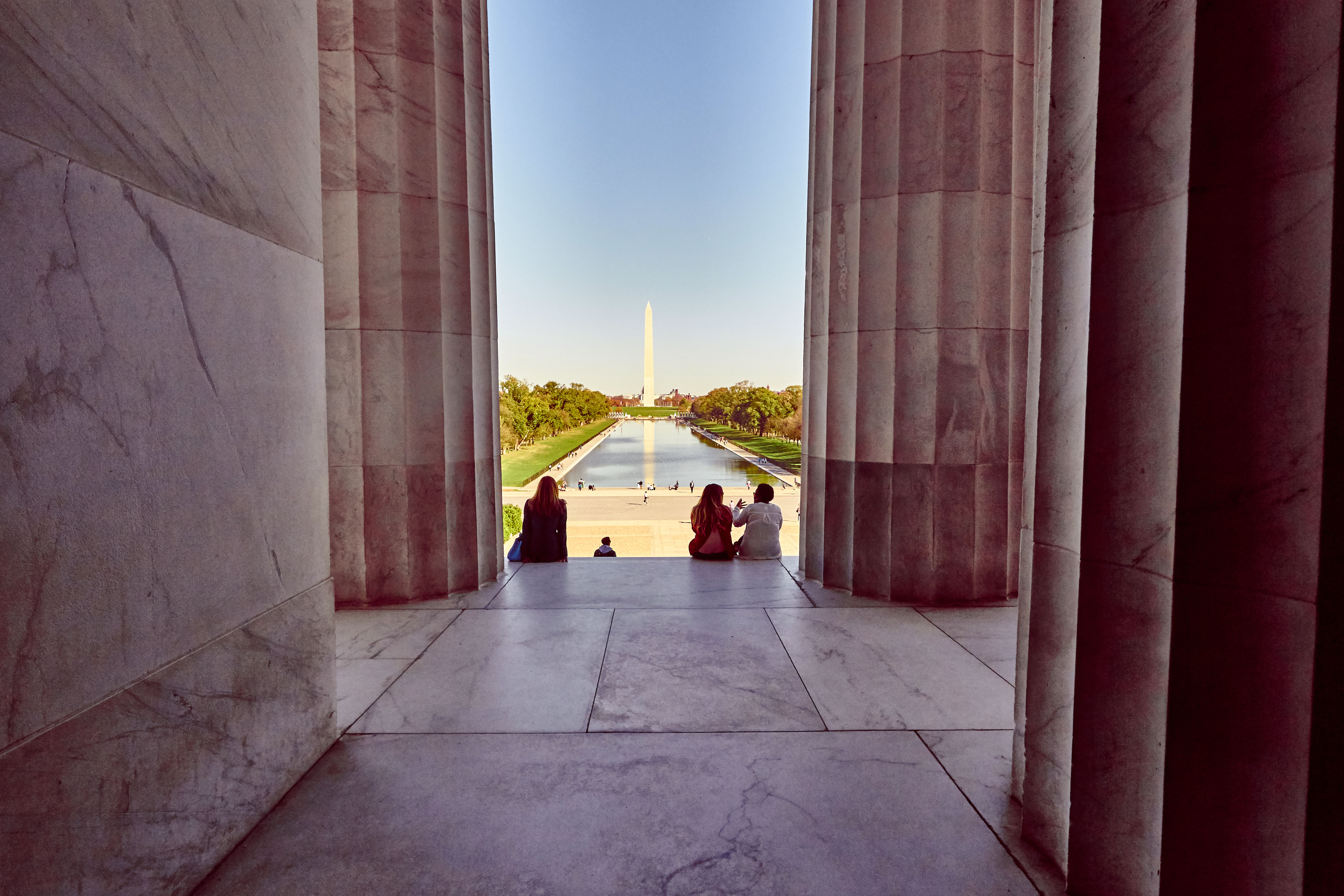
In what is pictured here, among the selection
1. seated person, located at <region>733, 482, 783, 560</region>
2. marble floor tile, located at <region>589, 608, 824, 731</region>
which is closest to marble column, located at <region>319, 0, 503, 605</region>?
marble floor tile, located at <region>589, 608, 824, 731</region>

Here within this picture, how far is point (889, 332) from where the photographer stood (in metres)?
9.81

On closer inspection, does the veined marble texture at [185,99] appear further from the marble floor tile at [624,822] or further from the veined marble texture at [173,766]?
the marble floor tile at [624,822]

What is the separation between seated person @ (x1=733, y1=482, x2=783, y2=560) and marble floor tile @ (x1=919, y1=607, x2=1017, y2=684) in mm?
3223

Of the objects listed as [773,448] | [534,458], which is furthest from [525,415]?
[773,448]

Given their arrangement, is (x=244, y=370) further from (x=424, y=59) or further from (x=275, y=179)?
(x=424, y=59)

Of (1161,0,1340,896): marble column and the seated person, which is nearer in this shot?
(1161,0,1340,896): marble column

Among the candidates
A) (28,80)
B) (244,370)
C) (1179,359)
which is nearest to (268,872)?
(244,370)

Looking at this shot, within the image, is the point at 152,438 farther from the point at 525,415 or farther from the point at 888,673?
the point at 525,415

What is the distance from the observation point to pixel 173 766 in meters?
3.80

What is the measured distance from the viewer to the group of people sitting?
474 inches

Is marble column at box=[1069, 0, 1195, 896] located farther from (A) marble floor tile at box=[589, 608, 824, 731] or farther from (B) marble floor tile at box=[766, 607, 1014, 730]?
(A) marble floor tile at box=[589, 608, 824, 731]

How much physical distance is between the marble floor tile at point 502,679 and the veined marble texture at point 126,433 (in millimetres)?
1817

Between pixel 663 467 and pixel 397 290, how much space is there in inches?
3636

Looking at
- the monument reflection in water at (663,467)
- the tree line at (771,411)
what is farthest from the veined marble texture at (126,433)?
the tree line at (771,411)
